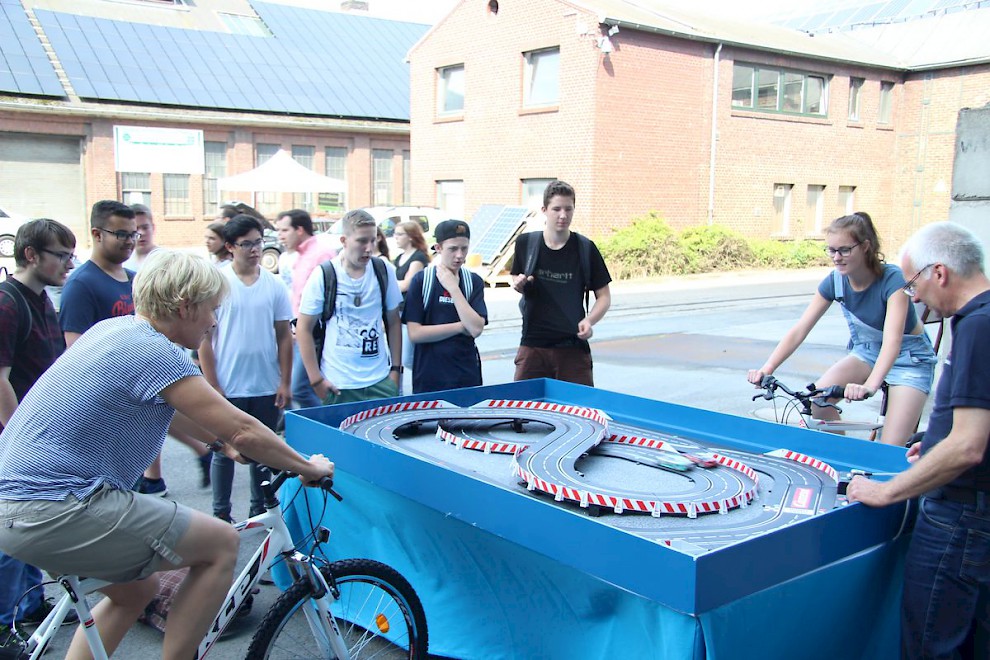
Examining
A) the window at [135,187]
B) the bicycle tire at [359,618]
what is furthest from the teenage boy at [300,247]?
the window at [135,187]

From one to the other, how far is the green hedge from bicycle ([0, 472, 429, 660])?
62.8 ft

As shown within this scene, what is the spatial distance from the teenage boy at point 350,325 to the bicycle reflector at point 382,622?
6.36ft

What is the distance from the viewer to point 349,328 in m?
5.35

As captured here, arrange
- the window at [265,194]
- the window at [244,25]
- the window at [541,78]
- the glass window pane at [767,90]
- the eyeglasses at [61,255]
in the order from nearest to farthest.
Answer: the eyeglasses at [61,255], the window at [541,78], the glass window pane at [767,90], the window at [265,194], the window at [244,25]

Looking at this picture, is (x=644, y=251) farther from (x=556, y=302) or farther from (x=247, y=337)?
(x=247, y=337)

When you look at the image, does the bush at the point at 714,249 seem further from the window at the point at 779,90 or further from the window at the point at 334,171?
the window at the point at 334,171

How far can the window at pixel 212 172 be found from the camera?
32.6 metres

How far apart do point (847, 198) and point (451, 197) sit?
13.9 metres

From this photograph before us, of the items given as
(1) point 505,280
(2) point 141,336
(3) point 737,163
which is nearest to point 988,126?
(2) point 141,336

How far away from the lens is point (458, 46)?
27.6m

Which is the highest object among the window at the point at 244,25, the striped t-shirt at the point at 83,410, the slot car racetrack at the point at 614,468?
the window at the point at 244,25

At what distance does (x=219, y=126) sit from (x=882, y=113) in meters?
24.0

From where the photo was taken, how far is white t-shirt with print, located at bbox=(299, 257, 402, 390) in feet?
17.4

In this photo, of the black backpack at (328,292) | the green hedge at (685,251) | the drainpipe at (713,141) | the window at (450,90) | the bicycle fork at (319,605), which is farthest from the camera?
the window at (450,90)
